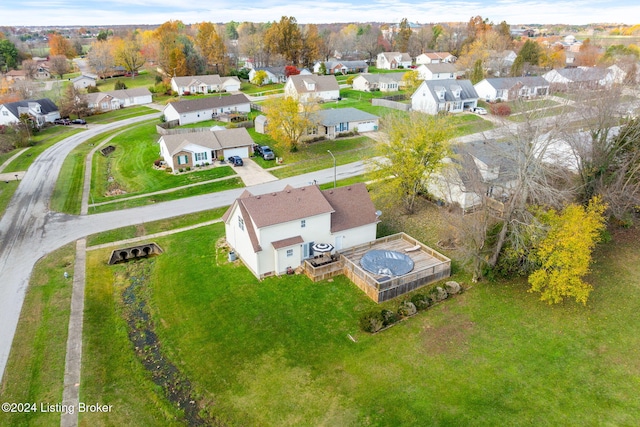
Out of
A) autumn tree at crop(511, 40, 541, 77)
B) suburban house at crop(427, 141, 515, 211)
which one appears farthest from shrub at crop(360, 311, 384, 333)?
Result: autumn tree at crop(511, 40, 541, 77)

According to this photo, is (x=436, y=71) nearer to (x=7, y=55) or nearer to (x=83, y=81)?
(x=83, y=81)

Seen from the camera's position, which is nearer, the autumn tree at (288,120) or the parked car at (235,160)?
the parked car at (235,160)

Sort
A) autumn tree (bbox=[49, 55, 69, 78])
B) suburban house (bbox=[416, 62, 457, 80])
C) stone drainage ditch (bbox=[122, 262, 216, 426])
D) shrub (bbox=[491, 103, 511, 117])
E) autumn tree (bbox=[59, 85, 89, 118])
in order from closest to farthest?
stone drainage ditch (bbox=[122, 262, 216, 426])
shrub (bbox=[491, 103, 511, 117])
autumn tree (bbox=[59, 85, 89, 118])
suburban house (bbox=[416, 62, 457, 80])
autumn tree (bbox=[49, 55, 69, 78])

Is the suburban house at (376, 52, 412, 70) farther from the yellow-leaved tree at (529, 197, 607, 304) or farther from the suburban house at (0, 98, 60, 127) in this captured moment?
the yellow-leaved tree at (529, 197, 607, 304)

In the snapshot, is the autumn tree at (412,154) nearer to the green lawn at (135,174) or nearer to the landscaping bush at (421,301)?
the landscaping bush at (421,301)

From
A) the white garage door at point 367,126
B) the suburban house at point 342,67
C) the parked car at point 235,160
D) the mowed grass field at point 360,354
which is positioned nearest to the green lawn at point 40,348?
the mowed grass field at point 360,354

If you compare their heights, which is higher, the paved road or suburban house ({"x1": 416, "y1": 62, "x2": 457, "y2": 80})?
suburban house ({"x1": 416, "y1": 62, "x2": 457, "y2": 80})

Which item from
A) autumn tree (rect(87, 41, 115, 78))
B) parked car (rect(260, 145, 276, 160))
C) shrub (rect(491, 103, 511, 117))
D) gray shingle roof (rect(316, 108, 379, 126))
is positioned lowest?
parked car (rect(260, 145, 276, 160))
